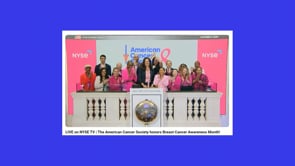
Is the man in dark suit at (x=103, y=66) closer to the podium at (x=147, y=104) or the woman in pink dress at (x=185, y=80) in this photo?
the podium at (x=147, y=104)

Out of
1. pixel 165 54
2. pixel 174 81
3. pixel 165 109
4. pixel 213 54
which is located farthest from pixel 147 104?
pixel 213 54

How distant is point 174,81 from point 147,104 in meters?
0.26

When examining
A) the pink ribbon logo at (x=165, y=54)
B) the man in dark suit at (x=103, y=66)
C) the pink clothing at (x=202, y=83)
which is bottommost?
the pink clothing at (x=202, y=83)

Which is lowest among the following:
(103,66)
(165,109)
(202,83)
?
(165,109)

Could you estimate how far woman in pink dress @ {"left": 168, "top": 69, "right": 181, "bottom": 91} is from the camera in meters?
4.33

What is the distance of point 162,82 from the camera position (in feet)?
14.2

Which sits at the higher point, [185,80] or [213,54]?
[213,54]

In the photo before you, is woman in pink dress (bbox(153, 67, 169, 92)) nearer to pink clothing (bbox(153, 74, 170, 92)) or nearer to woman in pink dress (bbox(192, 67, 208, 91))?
pink clothing (bbox(153, 74, 170, 92))

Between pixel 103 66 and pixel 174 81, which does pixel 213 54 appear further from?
pixel 103 66

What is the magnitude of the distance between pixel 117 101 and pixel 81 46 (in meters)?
0.48

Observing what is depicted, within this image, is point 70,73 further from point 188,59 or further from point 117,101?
point 188,59

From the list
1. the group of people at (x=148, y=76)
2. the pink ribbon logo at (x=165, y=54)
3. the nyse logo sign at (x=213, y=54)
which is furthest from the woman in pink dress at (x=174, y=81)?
the nyse logo sign at (x=213, y=54)

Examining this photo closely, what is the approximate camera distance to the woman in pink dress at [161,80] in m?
4.32

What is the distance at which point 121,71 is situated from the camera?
14.2 ft
